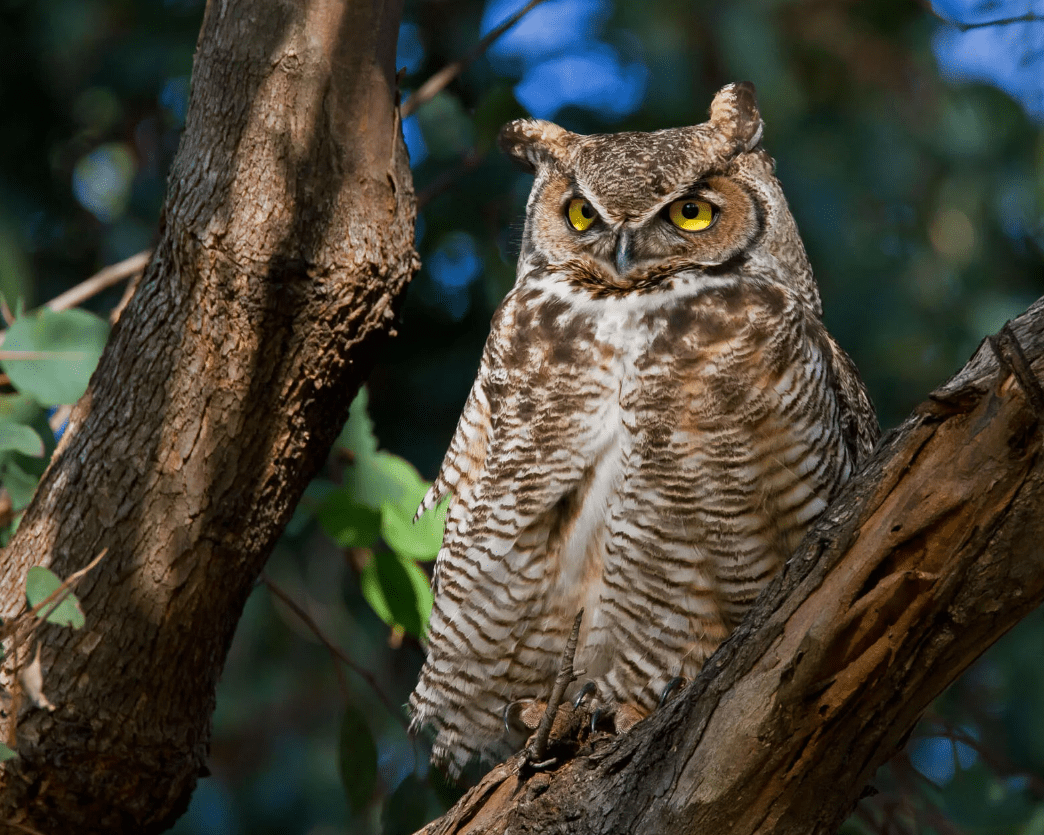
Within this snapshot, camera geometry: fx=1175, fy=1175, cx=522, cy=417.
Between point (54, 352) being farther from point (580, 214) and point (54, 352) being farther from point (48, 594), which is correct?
point (580, 214)

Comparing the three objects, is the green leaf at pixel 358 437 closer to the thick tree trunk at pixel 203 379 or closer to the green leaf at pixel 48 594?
the thick tree trunk at pixel 203 379

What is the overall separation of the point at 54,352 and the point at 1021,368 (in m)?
1.66

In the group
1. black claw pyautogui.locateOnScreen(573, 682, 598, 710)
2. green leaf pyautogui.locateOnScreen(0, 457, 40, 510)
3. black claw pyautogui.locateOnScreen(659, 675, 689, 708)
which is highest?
green leaf pyautogui.locateOnScreen(0, 457, 40, 510)

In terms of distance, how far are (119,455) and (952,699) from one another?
11.5ft

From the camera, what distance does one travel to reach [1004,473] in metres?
1.30

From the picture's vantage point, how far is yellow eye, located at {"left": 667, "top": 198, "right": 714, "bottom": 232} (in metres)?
2.34

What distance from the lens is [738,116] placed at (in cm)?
247

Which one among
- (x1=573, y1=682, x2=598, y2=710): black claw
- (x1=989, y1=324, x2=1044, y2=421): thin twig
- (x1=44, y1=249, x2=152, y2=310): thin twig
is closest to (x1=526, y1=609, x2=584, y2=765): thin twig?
(x1=573, y1=682, x2=598, y2=710): black claw

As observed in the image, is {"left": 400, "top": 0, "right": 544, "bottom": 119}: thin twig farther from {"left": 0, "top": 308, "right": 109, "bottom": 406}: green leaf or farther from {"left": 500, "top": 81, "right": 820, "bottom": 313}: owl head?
{"left": 0, "top": 308, "right": 109, "bottom": 406}: green leaf

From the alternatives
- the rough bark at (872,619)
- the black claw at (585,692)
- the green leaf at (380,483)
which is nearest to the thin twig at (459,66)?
the green leaf at (380,483)

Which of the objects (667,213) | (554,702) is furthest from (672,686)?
(667,213)

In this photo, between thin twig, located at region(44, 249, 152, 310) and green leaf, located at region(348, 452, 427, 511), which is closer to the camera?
green leaf, located at region(348, 452, 427, 511)

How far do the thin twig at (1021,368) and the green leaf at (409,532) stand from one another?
129 centimetres

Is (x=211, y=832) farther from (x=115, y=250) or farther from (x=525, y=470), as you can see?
(x=525, y=470)
